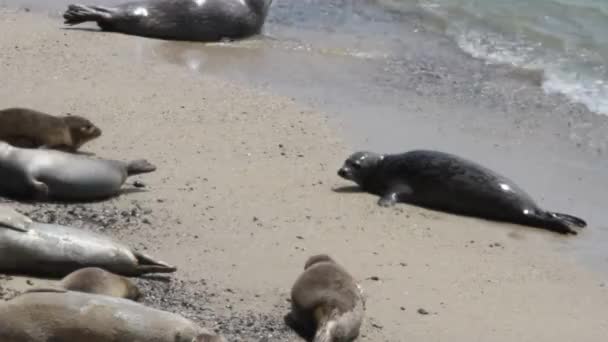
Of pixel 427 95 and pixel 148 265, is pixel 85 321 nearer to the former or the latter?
pixel 148 265

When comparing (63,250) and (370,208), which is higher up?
(63,250)

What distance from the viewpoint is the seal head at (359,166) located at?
7.68m

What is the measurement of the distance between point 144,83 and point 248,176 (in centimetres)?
230

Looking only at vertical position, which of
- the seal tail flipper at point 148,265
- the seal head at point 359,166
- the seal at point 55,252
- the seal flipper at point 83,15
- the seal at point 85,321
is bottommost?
the seal flipper at point 83,15

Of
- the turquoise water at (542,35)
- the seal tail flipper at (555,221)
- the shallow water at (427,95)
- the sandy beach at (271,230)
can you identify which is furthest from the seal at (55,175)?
the turquoise water at (542,35)

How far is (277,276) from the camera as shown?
587cm

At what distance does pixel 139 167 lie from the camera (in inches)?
275

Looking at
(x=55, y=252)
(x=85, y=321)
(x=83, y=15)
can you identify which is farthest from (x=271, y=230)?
(x=83, y=15)

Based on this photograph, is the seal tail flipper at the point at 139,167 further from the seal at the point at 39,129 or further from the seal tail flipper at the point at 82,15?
the seal tail flipper at the point at 82,15

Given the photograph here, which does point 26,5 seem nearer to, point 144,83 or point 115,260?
point 144,83

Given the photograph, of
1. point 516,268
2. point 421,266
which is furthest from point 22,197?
point 516,268

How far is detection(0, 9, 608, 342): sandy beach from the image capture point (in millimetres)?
5562

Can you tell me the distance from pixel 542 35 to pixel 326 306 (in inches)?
329

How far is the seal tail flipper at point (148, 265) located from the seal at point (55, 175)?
1.06 metres
